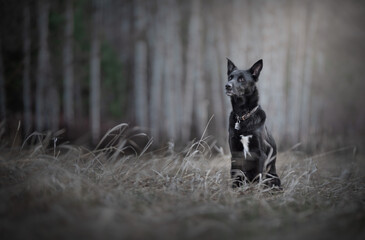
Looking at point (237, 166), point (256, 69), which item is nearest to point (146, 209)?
point (237, 166)

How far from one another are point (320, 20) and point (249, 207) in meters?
17.0

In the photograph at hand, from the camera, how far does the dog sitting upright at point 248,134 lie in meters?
3.57

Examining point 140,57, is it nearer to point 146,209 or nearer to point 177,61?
point 177,61

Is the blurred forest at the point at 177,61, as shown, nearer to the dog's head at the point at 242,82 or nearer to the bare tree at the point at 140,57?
the bare tree at the point at 140,57

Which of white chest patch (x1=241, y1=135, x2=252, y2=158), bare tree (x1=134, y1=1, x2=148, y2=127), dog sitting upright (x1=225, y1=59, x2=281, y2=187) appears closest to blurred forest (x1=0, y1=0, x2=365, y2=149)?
bare tree (x1=134, y1=1, x2=148, y2=127)

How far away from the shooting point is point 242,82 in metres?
3.76

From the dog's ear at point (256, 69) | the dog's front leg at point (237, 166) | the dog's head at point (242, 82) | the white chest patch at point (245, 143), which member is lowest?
the dog's front leg at point (237, 166)

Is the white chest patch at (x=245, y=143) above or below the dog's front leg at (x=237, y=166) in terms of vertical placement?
above

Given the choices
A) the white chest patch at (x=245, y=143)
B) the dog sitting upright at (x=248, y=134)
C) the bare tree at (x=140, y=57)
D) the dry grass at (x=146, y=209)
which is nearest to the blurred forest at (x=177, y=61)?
the bare tree at (x=140, y=57)

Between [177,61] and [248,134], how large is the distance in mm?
12220

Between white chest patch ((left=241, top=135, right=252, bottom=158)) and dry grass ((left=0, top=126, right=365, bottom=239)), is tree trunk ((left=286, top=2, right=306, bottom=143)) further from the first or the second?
dry grass ((left=0, top=126, right=365, bottom=239))

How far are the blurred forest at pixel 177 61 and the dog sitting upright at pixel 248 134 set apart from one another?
13.9ft

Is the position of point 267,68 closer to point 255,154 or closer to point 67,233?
point 255,154

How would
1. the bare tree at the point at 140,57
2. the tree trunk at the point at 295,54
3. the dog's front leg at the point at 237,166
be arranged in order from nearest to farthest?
1. the dog's front leg at the point at 237,166
2. the bare tree at the point at 140,57
3. the tree trunk at the point at 295,54
